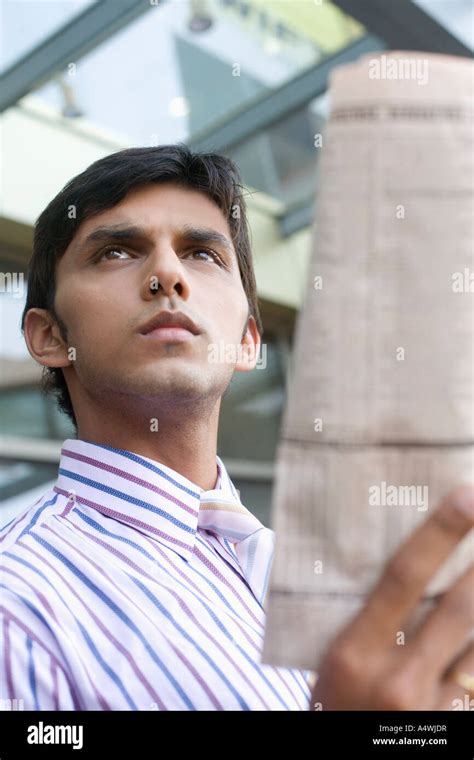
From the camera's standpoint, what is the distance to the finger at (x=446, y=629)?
35 centimetres

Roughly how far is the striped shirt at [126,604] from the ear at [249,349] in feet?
0.66

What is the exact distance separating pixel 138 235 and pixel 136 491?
9.7 inches

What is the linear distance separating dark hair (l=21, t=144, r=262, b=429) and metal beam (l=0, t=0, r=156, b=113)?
1.60 m

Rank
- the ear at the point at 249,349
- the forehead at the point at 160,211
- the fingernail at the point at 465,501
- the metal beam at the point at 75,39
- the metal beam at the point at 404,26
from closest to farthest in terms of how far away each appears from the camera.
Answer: the fingernail at the point at 465,501, the forehead at the point at 160,211, the ear at the point at 249,349, the metal beam at the point at 404,26, the metal beam at the point at 75,39

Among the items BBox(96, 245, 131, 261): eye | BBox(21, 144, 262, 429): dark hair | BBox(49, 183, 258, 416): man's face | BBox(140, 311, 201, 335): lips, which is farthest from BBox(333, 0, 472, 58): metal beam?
BBox(140, 311, 201, 335): lips

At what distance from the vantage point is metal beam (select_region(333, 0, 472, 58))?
220cm

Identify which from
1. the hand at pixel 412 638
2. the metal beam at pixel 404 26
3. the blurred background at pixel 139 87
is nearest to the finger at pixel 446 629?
the hand at pixel 412 638

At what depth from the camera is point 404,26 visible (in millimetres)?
2320

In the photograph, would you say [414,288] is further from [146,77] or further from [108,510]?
[146,77]

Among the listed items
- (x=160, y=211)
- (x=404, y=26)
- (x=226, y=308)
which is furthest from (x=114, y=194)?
(x=404, y=26)

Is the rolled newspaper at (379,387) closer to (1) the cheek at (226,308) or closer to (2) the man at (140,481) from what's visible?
(2) the man at (140,481)

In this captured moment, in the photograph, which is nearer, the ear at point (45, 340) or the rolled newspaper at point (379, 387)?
the rolled newspaper at point (379, 387)

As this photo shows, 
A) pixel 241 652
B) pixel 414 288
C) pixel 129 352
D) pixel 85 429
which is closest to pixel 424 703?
pixel 414 288

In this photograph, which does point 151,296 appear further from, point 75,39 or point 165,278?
point 75,39
